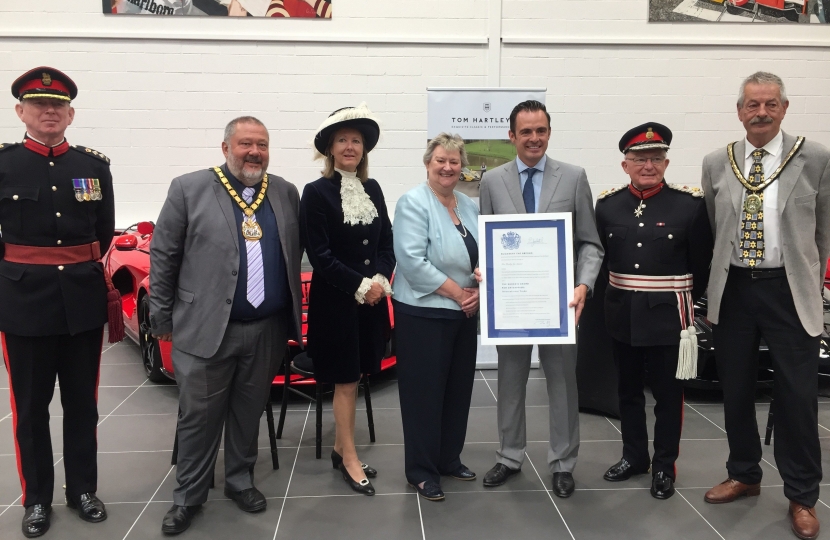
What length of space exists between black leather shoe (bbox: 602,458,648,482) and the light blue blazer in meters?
1.11

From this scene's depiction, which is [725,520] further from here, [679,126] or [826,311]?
[679,126]

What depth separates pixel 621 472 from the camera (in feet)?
9.36

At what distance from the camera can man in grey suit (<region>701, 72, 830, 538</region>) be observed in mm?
2402

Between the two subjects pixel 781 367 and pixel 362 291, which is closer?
pixel 781 367

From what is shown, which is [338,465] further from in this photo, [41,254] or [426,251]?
[41,254]

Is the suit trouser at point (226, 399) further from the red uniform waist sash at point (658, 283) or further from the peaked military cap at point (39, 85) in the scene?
the red uniform waist sash at point (658, 283)

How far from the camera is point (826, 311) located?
12.8ft

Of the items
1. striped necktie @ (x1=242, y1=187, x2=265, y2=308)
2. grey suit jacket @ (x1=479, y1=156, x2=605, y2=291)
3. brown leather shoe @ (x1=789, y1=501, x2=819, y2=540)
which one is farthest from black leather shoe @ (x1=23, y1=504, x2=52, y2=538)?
brown leather shoe @ (x1=789, y1=501, x2=819, y2=540)

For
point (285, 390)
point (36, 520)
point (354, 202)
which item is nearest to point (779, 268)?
point (354, 202)

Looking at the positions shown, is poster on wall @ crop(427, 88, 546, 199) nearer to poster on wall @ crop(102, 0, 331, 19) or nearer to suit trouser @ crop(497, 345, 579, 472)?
poster on wall @ crop(102, 0, 331, 19)

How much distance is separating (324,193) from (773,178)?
1.85m

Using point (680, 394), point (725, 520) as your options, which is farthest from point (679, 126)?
point (725, 520)

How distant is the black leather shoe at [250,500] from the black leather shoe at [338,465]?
0.44 metres

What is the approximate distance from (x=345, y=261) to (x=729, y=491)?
6.42 feet
